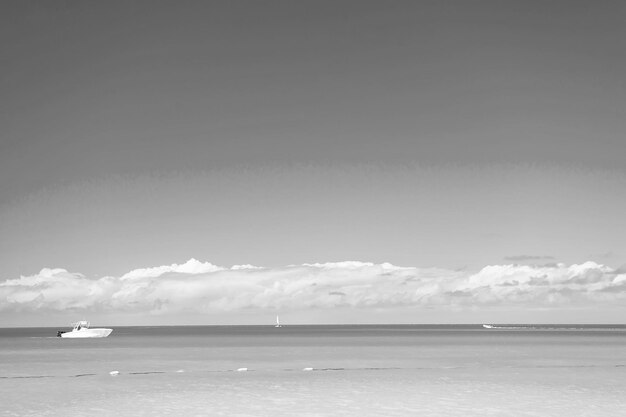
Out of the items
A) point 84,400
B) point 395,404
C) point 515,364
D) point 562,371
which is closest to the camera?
point 395,404

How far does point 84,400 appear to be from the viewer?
53906 mm

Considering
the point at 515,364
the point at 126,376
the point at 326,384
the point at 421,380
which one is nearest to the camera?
the point at 326,384

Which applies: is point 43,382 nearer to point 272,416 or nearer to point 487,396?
point 272,416

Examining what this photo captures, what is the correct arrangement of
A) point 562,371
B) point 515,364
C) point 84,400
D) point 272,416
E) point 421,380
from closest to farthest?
1. point 272,416
2. point 84,400
3. point 421,380
4. point 562,371
5. point 515,364

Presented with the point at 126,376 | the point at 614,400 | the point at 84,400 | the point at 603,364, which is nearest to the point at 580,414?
the point at 614,400

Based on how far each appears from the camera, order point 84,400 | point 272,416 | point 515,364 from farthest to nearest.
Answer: point 515,364
point 84,400
point 272,416

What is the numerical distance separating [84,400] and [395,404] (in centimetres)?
2241

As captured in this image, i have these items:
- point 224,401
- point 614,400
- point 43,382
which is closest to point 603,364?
point 614,400

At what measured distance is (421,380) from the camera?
2768 inches

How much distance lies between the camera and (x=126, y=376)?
76375mm

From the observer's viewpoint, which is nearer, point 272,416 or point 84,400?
point 272,416

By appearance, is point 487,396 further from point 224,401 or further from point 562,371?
point 562,371

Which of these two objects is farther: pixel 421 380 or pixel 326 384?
pixel 421 380

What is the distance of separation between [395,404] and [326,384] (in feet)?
55.0
